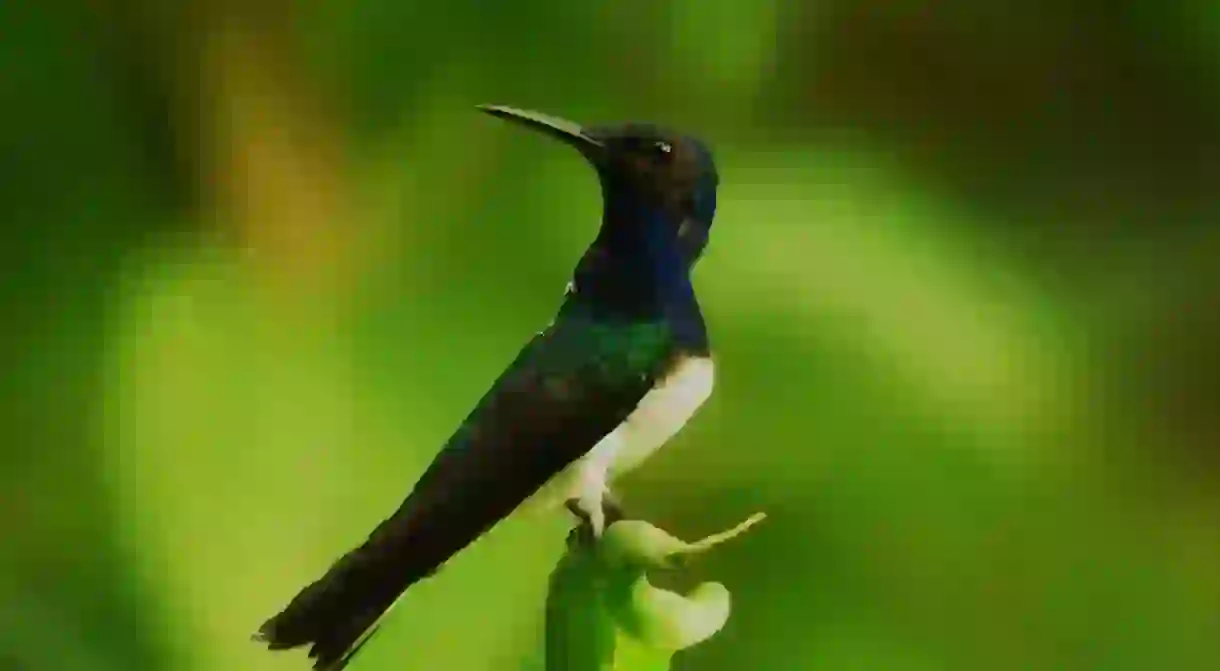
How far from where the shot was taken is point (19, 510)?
37.7 inches

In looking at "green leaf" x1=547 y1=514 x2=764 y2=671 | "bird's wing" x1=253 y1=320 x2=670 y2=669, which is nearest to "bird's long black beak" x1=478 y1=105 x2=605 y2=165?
"bird's wing" x1=253 y1=320 x2=670 y2=669

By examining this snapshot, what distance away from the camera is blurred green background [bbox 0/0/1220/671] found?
959 millimetres

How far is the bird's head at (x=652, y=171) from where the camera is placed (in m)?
0.82

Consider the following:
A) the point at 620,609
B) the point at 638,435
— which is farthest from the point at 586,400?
the point at 620,609

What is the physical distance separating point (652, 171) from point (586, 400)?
0.16 meters

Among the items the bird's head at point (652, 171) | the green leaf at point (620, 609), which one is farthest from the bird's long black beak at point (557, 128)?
the green leaf at point (620, 609)

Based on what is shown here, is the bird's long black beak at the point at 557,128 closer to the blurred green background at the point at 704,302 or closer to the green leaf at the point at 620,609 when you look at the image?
the blurred green background at the point at 704,302

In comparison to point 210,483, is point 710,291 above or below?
above

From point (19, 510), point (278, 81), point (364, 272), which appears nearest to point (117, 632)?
point (19, 510)

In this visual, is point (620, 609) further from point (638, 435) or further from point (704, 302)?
point (704, 302)

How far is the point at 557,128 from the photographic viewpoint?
2.81ft

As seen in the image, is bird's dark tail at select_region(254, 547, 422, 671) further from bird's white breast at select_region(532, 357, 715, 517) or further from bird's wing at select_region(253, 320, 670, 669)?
bird's white breast at select_region(532, 357, 715, 517)

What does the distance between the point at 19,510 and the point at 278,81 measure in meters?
0.37

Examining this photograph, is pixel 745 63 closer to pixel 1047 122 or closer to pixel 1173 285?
pixel 1047 122
